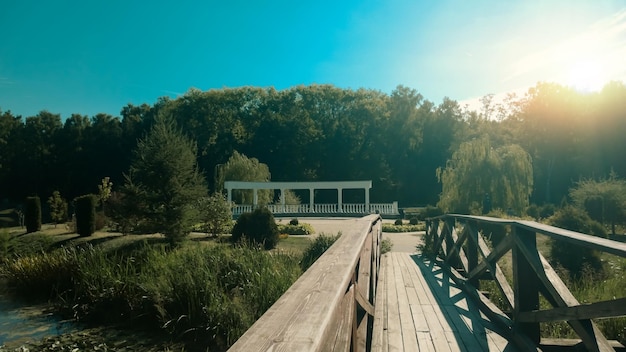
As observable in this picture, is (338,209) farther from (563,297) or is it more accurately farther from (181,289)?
(563,297)

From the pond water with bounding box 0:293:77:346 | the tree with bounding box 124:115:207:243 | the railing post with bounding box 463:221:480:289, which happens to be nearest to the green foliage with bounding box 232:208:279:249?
the tree with bounding box 124:115:207:243

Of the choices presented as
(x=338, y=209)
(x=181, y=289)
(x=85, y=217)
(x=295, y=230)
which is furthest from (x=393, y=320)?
(x=338, y=209)

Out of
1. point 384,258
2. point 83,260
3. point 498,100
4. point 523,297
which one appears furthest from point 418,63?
point 498,100

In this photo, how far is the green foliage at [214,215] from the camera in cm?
1482

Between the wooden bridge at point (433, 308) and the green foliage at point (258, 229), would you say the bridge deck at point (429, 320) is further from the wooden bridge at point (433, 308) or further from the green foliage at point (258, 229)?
the green foliage at point (258, 229)

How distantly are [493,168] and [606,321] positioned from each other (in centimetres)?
1577

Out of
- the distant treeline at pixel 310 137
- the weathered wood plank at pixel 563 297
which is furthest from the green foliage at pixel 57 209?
the weathered wood plank at pixel 563 297

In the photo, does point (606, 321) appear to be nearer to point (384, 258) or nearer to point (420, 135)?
point (384, 258)

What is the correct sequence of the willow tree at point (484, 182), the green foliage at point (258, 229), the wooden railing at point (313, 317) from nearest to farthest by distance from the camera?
the wooden railing at point (313, 317) → the green foliage at point (258, 229) → the willow tree at point (484, 182)

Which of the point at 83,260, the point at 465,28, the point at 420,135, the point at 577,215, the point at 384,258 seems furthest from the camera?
the point at 420,135

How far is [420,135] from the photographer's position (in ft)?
133

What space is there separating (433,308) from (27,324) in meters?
6.35

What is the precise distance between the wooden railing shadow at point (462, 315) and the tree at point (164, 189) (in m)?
8.60

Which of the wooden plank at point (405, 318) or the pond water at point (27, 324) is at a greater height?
the wooden plank at point (405, 318)
